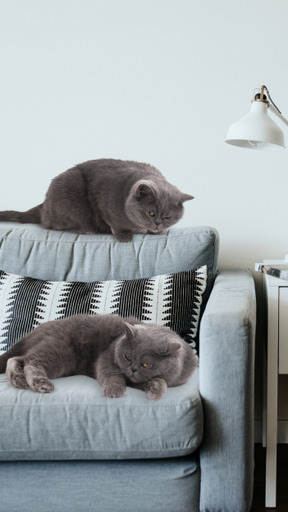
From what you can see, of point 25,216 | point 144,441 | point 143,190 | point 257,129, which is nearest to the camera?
point 144,441

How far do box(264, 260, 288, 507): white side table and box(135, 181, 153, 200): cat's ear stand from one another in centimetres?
47

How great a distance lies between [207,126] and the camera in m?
2.17

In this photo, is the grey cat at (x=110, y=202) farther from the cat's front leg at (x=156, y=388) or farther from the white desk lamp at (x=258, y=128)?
the cat's front leg at (x=156, y=388)

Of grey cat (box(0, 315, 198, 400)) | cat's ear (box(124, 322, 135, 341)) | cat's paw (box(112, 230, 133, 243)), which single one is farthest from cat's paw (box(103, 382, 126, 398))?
cat's paw (box(112, 230, 133, 243))

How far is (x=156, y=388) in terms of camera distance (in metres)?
1.43

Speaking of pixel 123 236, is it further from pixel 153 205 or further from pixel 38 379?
pixel 38 379

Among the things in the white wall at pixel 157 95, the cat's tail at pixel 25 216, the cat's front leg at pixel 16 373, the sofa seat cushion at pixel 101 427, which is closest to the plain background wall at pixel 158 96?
the white wall at pixel 157 95

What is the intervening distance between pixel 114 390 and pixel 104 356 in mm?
151

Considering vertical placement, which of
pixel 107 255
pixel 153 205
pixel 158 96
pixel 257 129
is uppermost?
pixel 158 96

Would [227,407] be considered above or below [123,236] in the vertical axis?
below

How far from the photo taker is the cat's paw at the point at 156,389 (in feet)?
4.65

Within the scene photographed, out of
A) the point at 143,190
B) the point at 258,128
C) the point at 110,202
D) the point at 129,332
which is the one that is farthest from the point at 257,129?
the point at 129,332

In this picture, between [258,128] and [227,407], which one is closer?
[227,407]

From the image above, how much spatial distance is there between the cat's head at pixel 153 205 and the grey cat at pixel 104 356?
409mm
